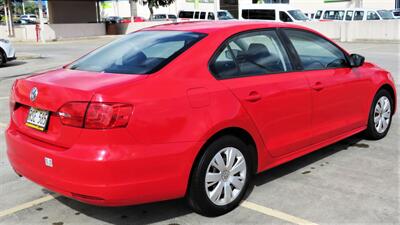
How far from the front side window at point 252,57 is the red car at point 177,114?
1 cm

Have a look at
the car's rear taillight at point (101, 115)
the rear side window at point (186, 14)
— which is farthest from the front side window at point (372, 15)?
the car's rear taillight at point (101, 115)

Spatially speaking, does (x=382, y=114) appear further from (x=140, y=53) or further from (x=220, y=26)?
(x=140, y=53)

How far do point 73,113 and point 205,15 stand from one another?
31664 millimetres

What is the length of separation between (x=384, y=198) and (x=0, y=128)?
18.6 ft

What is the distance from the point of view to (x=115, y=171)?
327 centimetres

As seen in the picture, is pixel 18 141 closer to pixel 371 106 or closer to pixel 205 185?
pixel 205 185

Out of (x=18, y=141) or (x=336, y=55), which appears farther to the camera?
(x=336, y=55)

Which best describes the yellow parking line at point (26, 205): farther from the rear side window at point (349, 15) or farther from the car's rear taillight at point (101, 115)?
the rear side window at point (349, 15)

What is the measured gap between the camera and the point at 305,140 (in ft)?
15.3

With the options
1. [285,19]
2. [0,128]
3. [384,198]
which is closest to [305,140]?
[384,198]

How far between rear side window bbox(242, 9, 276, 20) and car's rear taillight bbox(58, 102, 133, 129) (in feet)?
89.0

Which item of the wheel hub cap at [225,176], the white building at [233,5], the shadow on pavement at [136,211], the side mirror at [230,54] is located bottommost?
the shadow on pavement at [136,211]

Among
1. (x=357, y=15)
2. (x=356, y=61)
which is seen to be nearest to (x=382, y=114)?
(x=356, y=61)

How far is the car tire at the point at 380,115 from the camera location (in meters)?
5.79
